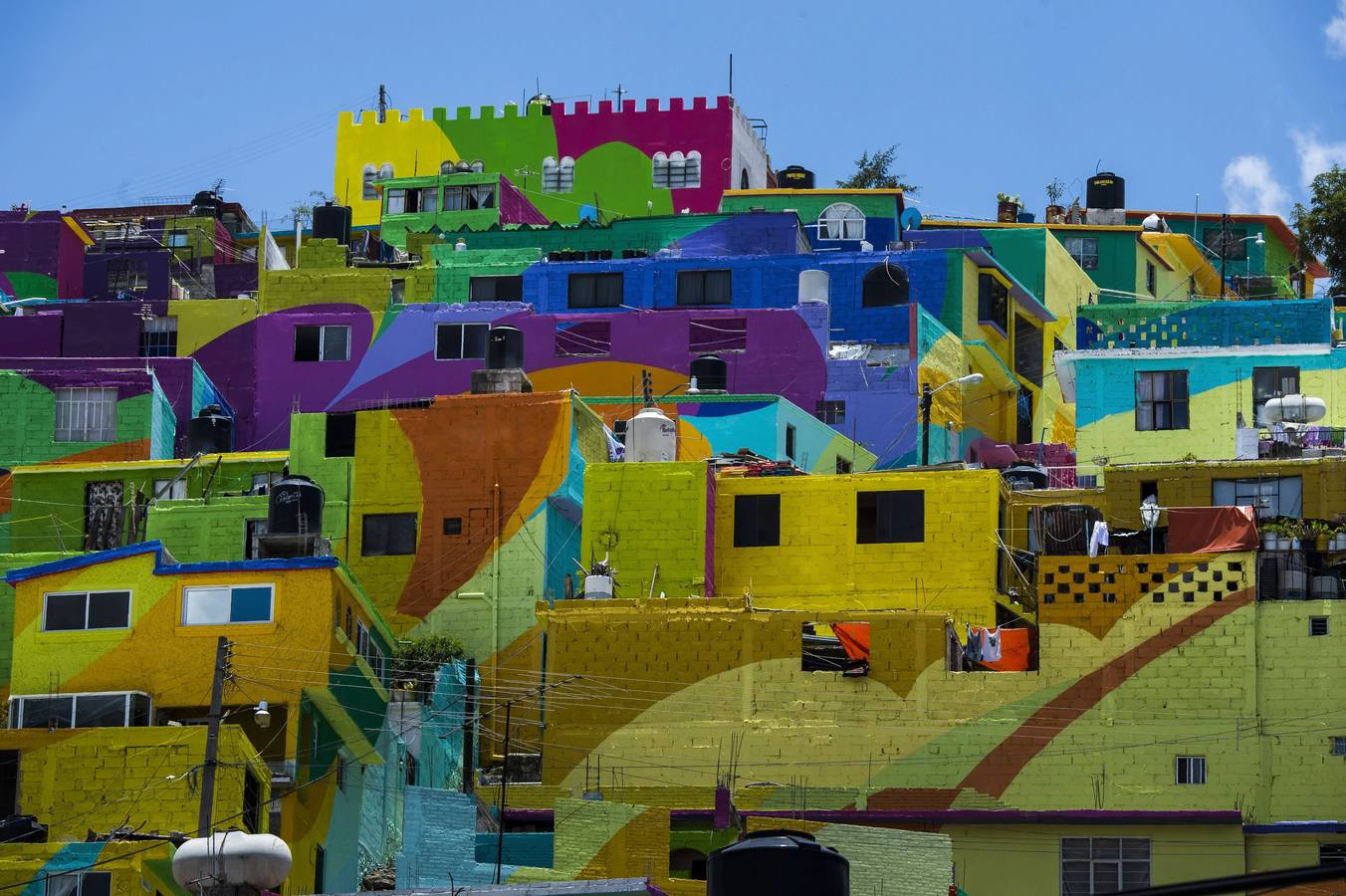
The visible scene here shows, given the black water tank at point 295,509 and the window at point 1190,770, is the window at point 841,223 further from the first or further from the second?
the window at point 1190,770

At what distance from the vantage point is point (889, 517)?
62250 mm

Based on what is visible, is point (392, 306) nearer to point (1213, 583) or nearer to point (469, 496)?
point (469, 496)

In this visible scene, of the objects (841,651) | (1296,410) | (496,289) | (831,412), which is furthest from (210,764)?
(496,289)

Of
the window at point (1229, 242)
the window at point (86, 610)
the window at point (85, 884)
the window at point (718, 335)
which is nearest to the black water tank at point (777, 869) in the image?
the window at point (85, 884)

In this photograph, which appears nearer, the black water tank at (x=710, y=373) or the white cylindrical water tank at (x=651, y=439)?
the white cylindrical water tank at (x=651, y=439)

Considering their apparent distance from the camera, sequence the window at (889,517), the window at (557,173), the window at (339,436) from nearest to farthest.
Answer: the window at (889,517) < the window at (339,436) < the window at (557,173)

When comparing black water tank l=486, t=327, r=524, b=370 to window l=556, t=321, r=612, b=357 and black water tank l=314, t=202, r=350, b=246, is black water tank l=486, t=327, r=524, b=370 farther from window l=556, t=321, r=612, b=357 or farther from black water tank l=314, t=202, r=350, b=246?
black water tank l=314, t=202, r=350, b=246

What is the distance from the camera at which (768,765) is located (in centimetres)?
5478

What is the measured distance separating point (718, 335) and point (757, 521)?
1786 cm

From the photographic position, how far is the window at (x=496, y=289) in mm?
85312

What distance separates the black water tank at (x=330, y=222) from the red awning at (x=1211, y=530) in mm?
40833

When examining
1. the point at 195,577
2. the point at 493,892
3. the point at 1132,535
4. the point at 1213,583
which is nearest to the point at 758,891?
the point at 493,892

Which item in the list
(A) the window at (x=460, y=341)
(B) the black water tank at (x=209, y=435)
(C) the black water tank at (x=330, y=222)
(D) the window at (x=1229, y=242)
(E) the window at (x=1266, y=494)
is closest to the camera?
(E) the window at (x=1266, y=494)

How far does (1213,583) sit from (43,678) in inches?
889
